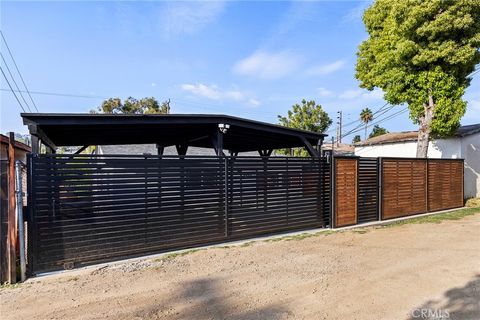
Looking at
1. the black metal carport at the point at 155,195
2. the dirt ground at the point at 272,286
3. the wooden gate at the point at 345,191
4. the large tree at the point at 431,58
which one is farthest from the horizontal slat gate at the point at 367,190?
the large tree at the point at 431,58

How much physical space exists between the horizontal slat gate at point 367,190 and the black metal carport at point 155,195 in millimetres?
1244

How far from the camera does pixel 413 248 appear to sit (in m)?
6.19

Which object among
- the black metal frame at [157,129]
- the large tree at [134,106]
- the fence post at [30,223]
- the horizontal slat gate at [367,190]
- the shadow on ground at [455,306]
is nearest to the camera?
the shadow on ground at [455,306]

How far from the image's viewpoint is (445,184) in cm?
1158

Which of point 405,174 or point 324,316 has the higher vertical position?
point 405,174

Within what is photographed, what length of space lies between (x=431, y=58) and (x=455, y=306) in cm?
1082

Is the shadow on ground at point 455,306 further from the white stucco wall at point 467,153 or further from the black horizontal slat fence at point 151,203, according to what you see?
the white stucco wall at point 467,153

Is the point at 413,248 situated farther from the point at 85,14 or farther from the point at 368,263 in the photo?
the point at 85,14

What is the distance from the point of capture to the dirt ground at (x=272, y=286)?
3510 millimetres

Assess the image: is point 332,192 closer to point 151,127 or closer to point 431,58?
point 151,127

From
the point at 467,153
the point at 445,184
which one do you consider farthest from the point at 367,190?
the point at 467,153

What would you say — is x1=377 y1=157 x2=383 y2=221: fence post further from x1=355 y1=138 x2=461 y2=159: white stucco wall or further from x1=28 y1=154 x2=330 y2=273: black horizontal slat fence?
x1=355 y1=138 x2=461 y2=159: white stucco wall

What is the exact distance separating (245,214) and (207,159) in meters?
1.48

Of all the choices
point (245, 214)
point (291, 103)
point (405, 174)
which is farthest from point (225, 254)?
point (291, 103)
